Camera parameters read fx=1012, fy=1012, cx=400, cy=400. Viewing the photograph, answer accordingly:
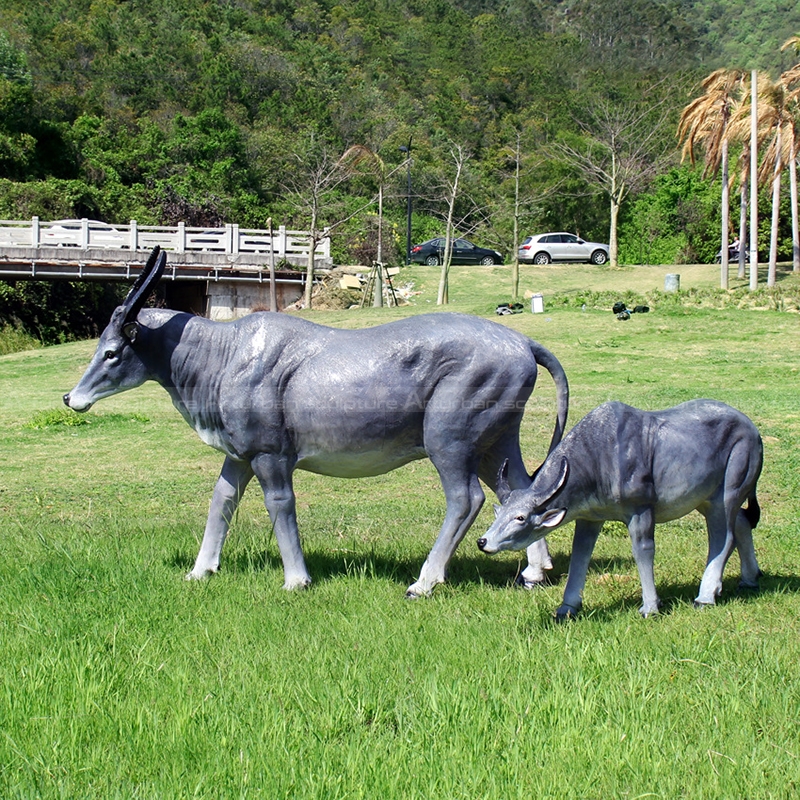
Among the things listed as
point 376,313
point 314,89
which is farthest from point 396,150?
point 376,313

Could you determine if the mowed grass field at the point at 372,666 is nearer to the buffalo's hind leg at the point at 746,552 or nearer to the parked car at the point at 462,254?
the buffalo's hind leg at the point at 746,552

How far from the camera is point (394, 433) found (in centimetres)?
686

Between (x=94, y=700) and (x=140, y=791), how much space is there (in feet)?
3.10

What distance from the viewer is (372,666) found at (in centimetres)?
524

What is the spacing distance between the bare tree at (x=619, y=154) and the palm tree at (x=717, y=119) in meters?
6.81

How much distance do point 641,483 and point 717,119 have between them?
1251 inches

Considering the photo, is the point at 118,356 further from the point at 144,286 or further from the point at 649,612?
the point at 649,612

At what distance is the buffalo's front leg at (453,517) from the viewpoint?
6.73 metres

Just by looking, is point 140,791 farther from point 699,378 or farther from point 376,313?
point 376,313

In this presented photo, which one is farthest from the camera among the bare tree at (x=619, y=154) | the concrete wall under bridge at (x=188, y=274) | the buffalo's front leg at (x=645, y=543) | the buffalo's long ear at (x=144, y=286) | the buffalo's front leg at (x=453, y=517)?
the bare tree at (x=619, y=154)

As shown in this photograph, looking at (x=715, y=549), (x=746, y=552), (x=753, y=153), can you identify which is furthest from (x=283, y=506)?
Result: (x=753, y=153)

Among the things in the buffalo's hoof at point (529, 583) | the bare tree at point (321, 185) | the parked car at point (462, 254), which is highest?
the bare tree at point (321, 185)

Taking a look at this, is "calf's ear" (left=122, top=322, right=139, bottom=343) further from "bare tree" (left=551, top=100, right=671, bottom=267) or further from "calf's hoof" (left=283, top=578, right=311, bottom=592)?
"bare tree" (left=551, top=100, right=671, bottom=267)

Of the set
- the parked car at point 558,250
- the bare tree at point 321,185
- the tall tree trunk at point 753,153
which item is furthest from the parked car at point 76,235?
the tall tree trunk at point 753,153
